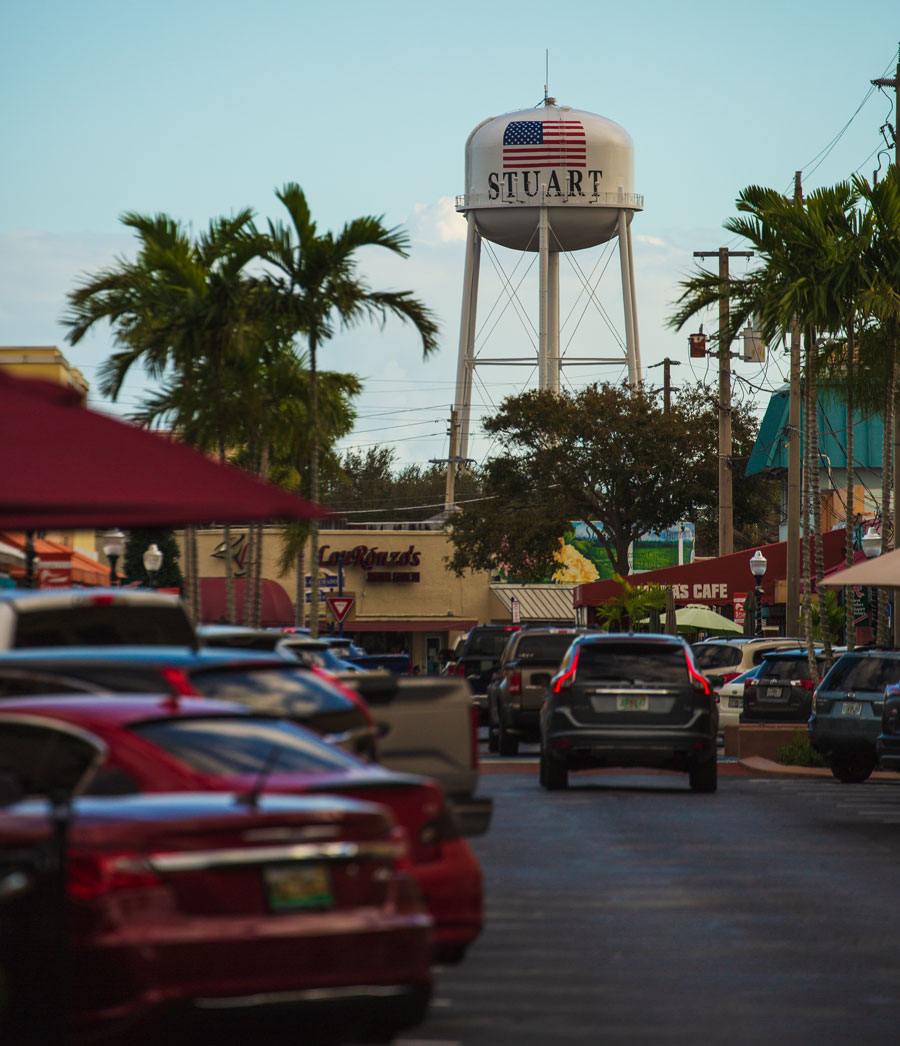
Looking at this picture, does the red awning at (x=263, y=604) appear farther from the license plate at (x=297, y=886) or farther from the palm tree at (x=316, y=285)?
the license plate at (x=297, y=886)

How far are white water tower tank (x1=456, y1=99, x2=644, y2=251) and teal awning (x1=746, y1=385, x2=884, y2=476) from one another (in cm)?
1501

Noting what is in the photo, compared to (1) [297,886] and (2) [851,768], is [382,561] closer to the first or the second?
(2) [851,768]

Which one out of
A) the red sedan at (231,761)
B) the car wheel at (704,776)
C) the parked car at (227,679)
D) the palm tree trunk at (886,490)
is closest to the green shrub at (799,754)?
the palm tree trunk at (886,490)

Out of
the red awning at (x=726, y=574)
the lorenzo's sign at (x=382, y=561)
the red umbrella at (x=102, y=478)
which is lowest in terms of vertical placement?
the red umbrella at (x=102, y=478)

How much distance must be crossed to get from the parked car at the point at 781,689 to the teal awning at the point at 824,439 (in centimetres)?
2181

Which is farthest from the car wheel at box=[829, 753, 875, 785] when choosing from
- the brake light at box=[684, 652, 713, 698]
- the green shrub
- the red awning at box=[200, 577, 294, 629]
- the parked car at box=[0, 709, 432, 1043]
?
the red awning at box=[200, 577, 294, 629]

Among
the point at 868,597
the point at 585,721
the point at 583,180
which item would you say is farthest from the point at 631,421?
the point at 585,721

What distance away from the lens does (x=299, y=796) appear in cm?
713

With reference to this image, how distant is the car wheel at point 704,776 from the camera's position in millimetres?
21984

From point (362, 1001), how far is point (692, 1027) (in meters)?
2.30

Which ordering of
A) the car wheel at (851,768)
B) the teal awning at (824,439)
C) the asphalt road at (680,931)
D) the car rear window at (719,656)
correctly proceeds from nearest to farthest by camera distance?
1. the asphalt road at (680,931)
2. the car wheel at (851,768)
3. the car rear window at (719,656)
4. the teal awning at (824,439)

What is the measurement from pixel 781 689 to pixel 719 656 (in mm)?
5183

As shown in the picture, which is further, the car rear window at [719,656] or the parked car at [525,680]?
the car rear window at [719,656]

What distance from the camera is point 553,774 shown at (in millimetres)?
22156
